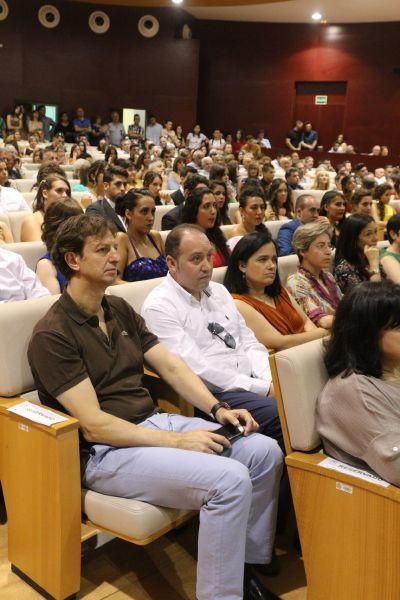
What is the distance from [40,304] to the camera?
1940 mm

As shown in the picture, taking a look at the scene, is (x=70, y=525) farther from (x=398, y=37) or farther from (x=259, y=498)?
(x=398, y=37)

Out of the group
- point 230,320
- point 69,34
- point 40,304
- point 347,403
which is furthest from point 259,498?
point 69,34

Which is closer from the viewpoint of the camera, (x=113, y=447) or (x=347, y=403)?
(x=347, y=403)

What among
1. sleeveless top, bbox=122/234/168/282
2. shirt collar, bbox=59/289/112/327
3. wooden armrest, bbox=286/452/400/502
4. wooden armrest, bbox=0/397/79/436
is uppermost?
shirt collar, bbox=59/289/112/327

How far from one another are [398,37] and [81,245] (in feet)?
48.3

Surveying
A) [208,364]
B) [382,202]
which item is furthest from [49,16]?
[208,364]

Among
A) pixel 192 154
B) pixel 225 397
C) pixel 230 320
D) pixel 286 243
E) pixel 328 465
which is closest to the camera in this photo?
pixel 328 465

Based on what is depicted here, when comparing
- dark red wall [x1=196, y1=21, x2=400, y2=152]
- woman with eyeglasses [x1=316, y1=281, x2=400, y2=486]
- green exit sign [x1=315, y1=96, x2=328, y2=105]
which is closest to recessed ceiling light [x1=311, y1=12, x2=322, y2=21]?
dark red wall [x1=196, y1=21, x2=400, y2=152]

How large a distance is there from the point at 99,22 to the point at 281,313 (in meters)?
13.1

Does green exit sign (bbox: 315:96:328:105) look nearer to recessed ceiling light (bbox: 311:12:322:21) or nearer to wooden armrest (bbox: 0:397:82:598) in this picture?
recessed ceiling light (bbox: 311:12:322:21)

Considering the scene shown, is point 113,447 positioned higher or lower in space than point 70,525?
higher

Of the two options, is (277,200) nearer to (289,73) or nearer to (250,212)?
(250,212)

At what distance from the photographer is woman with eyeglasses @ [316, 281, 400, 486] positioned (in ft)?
5.15

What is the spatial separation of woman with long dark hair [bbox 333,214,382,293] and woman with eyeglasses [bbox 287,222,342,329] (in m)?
0.31
